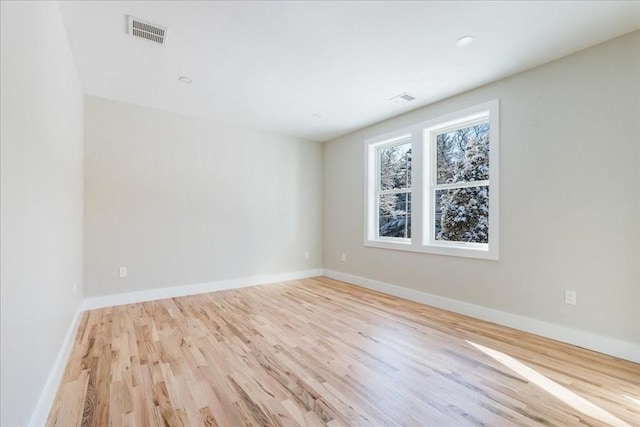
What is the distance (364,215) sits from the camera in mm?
4715

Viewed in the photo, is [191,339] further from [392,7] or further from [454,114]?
[454,114]

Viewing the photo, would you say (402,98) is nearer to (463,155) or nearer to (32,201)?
Result: (463,155)

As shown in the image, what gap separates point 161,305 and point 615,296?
454 centimetres

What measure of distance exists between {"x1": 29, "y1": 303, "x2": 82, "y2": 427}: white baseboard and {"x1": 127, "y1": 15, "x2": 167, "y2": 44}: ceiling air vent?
96.1 inches

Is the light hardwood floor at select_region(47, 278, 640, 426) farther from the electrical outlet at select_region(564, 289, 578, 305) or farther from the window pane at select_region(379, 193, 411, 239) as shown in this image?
the window pane at select_region(379, 193, 411, 239)

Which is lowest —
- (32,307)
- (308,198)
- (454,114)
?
(32,307)

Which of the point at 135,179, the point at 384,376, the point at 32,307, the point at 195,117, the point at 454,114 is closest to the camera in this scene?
the point at 32,307

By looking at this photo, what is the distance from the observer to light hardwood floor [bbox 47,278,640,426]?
5.27 ft

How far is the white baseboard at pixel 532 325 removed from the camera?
229 cm

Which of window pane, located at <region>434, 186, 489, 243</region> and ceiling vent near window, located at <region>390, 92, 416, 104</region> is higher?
ceiling vent near window, located at <region>390, 92, 416, 104</region>

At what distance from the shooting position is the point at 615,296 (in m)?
2.33

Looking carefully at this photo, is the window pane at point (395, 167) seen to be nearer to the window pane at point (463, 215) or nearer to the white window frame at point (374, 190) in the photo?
the white window frame at point (374, 190)

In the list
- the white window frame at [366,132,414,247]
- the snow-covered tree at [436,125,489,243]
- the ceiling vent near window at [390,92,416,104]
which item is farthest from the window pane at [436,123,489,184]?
the white window frame at [366,132,414,247]

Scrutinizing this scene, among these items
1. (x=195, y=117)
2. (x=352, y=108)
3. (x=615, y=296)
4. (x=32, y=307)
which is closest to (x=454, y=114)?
(x=352, y=108)
